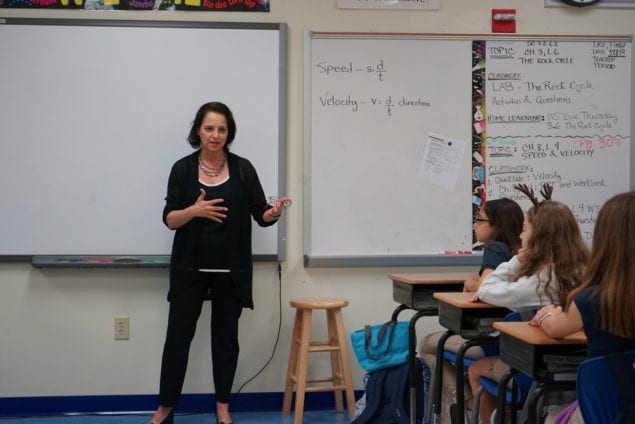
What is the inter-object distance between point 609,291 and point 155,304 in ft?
9.18

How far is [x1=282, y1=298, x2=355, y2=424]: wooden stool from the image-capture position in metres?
3.85

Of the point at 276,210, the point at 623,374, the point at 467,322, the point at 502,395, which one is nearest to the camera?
the point at 623,374

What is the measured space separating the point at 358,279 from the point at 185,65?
154cm

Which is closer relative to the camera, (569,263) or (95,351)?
(569,263)

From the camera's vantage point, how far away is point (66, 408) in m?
4.12

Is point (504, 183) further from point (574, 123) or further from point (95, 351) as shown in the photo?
point (95, 351)

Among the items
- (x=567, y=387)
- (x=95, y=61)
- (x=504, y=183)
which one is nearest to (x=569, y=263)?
(x=567, y=387)

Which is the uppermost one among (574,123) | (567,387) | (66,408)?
(574,123)

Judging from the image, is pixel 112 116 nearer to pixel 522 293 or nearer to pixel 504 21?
pixel 504 21

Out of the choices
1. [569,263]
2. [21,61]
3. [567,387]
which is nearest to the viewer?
[567,387]

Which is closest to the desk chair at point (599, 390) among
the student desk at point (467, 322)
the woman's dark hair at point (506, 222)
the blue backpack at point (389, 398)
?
the student desk at point (467, 322)

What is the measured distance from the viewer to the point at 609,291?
1910 millimetres

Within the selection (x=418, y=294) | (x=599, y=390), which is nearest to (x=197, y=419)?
(x=418, y=294)

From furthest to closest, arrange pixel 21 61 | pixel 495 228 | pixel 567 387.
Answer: pixel 21 61 < pixel 495 228 < pixel 567 387
